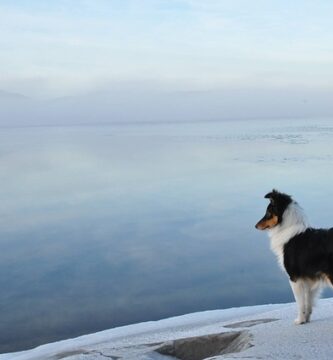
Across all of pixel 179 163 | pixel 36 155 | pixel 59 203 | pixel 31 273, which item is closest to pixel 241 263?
pixel 31 273

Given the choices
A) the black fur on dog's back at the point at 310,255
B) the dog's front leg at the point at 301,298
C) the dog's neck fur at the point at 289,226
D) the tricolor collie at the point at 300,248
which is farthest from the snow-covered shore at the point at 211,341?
the dog's neck fur at the point at 289,226

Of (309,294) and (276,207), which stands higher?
(276,207)

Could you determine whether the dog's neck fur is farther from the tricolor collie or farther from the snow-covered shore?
the snow-covered shore

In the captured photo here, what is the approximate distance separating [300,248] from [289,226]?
0.84 ft

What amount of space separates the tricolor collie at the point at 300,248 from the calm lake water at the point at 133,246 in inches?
127

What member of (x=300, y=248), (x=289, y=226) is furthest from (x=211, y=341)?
(x=289, y=226)

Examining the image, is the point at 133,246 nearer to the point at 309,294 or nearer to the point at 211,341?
the point at 211,341

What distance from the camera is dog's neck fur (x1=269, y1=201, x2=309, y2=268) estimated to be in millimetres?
5402

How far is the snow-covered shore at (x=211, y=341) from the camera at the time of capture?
4.52m

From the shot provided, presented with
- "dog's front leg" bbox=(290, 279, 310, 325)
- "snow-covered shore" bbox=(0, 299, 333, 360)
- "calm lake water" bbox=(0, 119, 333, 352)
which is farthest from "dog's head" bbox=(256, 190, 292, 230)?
"calm lake water" bbox=(0, 119, 333, 352)

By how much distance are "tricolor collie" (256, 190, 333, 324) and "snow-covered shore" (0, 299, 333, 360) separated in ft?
1.16

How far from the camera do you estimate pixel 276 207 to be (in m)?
5.55

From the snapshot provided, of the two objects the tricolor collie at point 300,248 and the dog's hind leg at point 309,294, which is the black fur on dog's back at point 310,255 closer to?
the tricolor collie at point 300,248

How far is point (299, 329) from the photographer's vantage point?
5.21 meters
